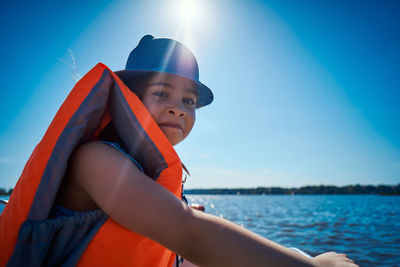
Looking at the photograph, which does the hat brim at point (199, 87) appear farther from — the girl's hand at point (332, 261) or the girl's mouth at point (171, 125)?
the girl's hand at point (332, 261)

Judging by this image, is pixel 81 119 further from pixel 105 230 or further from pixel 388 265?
pixel 388 265

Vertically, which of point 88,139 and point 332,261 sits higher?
point 88,139

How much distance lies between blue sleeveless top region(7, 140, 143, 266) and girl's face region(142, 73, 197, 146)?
2.55ft

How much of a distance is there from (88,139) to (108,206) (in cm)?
42

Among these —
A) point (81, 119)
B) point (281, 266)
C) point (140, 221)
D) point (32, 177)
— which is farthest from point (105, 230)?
point (281, 266)

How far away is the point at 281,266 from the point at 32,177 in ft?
3.25

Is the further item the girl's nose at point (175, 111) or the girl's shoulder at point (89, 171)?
the girl's nose at point (175, 111)

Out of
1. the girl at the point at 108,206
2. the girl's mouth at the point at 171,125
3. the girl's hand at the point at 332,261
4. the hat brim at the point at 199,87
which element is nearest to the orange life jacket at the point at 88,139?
the girl at the point at 108,206

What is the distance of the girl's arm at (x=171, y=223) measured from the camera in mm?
696

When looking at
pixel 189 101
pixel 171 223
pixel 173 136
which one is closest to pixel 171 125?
pixel 173 136

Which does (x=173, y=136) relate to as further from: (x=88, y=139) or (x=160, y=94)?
(x=88, y=139)

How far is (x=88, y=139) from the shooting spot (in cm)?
102

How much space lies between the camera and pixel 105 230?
84cm

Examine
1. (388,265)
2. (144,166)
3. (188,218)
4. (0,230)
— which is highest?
(388,265)
